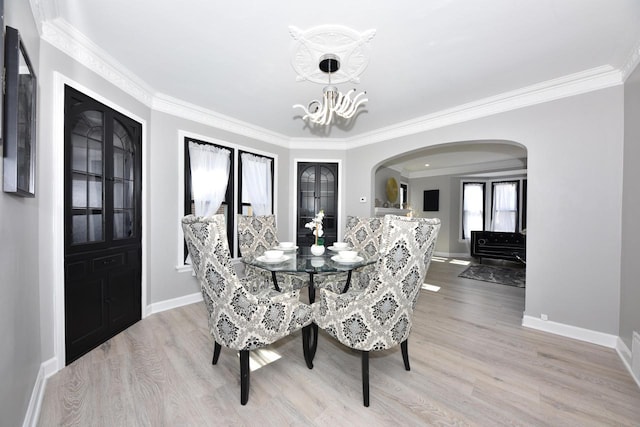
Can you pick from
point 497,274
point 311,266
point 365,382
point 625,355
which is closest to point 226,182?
point 311,266

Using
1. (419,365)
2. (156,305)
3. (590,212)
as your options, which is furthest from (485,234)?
(156,305)

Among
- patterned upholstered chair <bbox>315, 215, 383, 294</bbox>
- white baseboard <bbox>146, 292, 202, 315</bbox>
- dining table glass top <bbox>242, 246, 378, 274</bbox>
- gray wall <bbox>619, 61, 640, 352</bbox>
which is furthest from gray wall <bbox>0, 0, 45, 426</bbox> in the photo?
A: gray wall <bbox>619, 61, 640, 352</bbox>

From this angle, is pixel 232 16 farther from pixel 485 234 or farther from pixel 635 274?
pixel 485 234

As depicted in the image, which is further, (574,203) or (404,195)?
(404,195)

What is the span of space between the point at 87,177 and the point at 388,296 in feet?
8.86

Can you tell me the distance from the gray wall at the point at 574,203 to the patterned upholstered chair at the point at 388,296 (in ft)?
6.59

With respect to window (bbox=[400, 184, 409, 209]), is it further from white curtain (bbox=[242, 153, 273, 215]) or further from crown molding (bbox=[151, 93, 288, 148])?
white curtain (bbox=[242, 153, 273, 215])

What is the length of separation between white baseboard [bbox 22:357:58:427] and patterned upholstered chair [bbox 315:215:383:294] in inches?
81.7

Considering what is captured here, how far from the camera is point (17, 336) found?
1.29 m

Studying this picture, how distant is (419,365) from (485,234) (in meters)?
5.49

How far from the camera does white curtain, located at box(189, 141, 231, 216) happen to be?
10.6 ft

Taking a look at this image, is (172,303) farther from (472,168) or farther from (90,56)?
(472,168)

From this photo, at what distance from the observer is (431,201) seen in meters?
Result: 7.54

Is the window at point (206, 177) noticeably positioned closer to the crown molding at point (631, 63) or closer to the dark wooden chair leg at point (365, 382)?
the dark wooden chair leg at point (365, 382)
